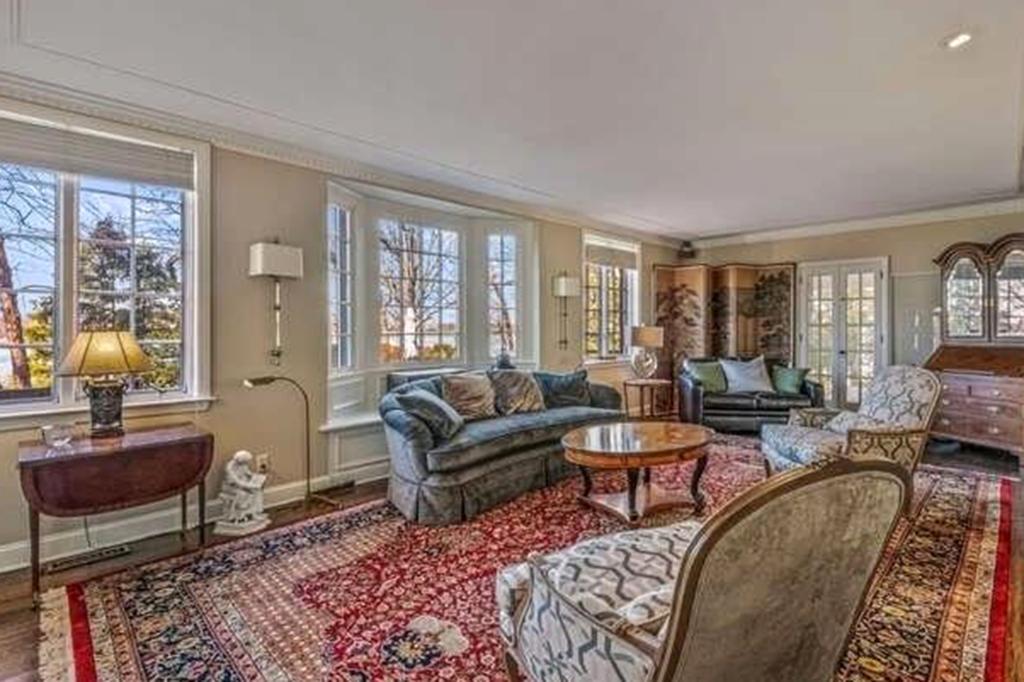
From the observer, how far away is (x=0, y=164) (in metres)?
2.91

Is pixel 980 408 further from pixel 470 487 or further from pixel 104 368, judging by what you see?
pixel 104 368

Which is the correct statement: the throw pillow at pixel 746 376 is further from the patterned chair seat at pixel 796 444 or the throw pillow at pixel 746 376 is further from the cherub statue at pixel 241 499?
the cherub statue at pixel 241 499

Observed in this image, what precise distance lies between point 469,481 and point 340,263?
2.27m

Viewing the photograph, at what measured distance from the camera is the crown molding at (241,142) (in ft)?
9.61

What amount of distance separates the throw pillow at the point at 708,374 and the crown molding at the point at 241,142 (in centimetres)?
242

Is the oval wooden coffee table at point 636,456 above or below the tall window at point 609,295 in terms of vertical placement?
below

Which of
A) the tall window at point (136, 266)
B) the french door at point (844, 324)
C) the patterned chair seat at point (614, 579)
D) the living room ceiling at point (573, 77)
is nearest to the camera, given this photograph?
the patterned chair seat at point (614, 579)

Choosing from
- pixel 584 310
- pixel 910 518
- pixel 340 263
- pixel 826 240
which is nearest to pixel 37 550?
pixel 340 263

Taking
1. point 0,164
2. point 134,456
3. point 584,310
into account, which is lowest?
point 134,456

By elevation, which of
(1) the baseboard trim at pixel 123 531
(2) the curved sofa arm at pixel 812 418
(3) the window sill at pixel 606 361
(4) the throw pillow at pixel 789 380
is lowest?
(1) the baseboard trim at pixel 123 531

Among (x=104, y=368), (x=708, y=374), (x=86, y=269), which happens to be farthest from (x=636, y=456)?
(x=708, y=374)

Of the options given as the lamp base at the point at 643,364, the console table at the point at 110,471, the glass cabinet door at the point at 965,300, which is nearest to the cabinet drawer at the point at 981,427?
the glass cabinet door at the point at 965,300

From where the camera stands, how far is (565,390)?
5016mm

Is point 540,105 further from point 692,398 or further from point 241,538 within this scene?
point 692,398
